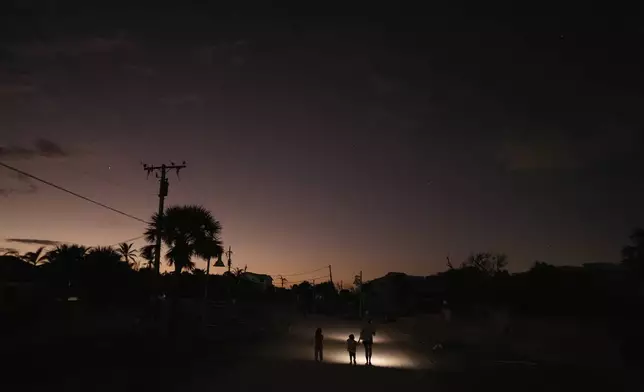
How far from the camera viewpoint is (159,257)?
2841 centimetres

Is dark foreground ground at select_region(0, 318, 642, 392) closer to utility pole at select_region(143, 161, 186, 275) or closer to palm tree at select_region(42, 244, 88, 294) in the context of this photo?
utility pole at select_region(143, 161, 186, 275)

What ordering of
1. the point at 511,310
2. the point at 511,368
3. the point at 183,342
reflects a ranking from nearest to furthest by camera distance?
the point at 511,368 → the point at 183,342 → the point at 511,310

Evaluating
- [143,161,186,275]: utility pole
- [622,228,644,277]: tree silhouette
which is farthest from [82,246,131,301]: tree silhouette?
[622,228,644,277]: tree silhouette

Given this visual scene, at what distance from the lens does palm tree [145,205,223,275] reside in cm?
2852

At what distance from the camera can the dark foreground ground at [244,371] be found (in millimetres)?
13795

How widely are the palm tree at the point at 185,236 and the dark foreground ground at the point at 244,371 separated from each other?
201 inches

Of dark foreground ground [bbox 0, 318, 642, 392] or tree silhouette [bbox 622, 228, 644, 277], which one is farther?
tree silhouette [bbox 622, 228, 644, 277]

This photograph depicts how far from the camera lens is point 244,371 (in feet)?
54.3

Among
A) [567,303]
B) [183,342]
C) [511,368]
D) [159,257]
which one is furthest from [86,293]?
[567,303]

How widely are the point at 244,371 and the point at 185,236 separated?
13.8 meters

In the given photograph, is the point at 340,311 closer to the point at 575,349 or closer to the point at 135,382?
the point at 575,349

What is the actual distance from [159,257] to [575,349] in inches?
834

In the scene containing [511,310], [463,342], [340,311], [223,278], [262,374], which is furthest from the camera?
[340,311]

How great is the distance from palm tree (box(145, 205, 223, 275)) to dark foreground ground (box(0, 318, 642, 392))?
5.10 meters
